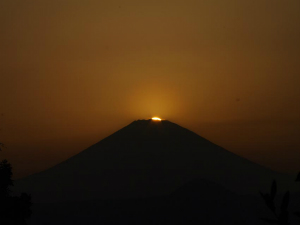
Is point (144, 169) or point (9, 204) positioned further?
point (144, 169)

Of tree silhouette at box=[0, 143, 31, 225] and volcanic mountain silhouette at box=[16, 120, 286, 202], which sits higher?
volcanic mountain silhouette at box=[16, 120, 286, 202]

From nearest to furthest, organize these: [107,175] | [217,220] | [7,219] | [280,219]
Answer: [280,219] < [7,219] < [217,220] < [107,175]

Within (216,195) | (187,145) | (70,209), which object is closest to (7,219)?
(216,195)

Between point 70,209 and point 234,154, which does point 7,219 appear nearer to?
point 70,209

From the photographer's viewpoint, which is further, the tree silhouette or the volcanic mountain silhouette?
the volcanic mountain silhouette

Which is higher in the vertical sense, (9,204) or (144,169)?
(144,169)
